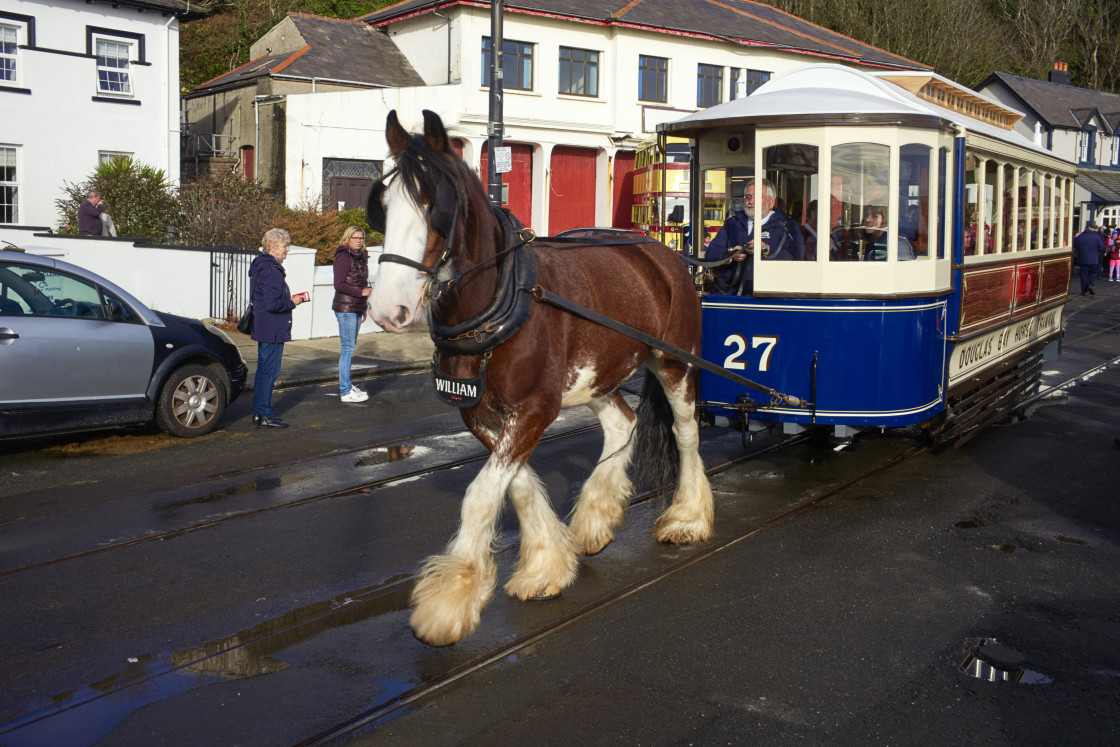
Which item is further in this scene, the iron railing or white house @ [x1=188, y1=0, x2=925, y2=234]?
white house @ [x1=188, y1=0, x2=925, y2=234]

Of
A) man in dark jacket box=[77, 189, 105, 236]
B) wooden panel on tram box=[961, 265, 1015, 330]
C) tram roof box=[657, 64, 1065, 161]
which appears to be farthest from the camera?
man in dark jacket box=[77, 189, 105, 236]

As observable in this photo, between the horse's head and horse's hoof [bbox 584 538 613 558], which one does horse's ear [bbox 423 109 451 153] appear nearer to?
the horse's head

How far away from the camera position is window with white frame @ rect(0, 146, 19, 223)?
80.2ft

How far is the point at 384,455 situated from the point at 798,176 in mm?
4188

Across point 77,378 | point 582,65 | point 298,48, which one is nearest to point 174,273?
point 77,378

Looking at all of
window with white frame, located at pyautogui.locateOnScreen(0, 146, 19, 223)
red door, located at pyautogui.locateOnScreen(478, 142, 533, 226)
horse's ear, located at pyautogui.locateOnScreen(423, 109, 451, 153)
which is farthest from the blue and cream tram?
red door, located at pyautogui.locateOnScreen(478, 142, 533, 226)

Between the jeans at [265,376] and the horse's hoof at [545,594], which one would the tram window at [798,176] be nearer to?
the horse's hoof at [545,594]

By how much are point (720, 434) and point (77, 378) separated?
5.85 meters

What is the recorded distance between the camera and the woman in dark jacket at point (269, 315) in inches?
400

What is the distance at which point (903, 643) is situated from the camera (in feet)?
16.1

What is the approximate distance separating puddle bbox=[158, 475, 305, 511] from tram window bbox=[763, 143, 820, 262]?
4302 mm

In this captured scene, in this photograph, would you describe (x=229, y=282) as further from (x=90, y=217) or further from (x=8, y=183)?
(x=8, y=183)

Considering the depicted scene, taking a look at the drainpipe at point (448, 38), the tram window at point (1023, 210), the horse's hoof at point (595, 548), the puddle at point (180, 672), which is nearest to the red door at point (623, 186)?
the drainpipe at point (448, 38)

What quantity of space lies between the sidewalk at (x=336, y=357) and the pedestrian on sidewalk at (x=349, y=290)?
1.56 m
